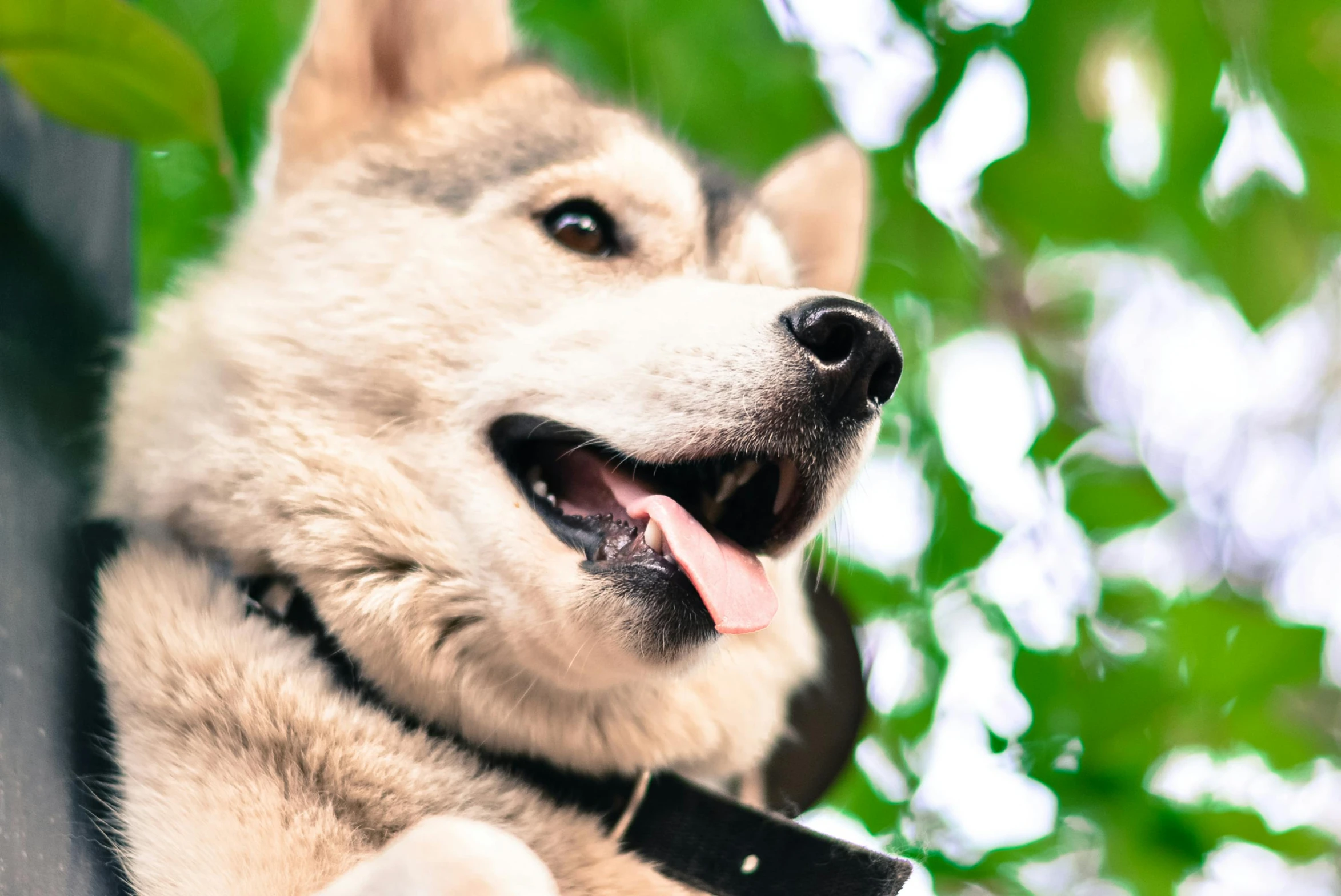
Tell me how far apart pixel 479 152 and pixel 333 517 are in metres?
0.77

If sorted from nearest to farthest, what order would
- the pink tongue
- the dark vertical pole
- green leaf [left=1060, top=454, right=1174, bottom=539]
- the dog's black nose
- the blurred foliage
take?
the dark vertical pole → the pink tongue → the dog's black nose → the blurred foliage → green leaf [left=1060, top=454, right=1174, bottom=539]

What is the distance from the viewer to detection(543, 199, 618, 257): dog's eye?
1763mm

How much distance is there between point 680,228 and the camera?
1849 mm

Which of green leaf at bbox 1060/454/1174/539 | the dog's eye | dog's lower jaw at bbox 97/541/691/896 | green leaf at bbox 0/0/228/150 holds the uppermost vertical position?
green leaf at bbox 0/0/228/150

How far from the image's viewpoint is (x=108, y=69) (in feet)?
4.10

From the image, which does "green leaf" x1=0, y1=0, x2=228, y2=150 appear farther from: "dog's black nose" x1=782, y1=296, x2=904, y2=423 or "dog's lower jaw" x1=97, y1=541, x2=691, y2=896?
"dog's black nose" x1=782, y1=296, x2=904, y2=423

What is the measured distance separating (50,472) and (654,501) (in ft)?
2.81

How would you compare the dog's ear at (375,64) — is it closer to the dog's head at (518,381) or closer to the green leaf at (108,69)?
the dog's head at (518,381)

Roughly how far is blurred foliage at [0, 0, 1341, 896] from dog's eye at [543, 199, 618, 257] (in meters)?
0.47

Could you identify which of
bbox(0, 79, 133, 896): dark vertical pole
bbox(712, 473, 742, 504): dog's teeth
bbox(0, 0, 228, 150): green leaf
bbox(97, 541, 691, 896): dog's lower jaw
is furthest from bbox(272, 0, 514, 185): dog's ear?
bbox(712, 473, 742, 504): dog's teeth

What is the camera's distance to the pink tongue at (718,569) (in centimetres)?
128

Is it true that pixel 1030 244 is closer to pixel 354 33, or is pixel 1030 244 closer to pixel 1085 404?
pixel 1085 404

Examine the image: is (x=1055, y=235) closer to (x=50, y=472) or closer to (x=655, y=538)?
(x=655, y=538)

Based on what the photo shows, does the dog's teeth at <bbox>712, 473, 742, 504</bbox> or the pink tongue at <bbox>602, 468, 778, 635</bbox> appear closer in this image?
the pink tongue at <bbox>602, 468, 778, 635</bbox>
